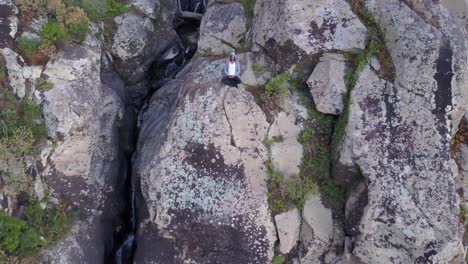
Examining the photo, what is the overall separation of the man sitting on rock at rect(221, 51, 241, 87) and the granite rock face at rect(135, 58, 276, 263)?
0.23 m

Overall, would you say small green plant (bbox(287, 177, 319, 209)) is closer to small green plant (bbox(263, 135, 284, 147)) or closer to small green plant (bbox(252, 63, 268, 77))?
small green plant (bbox(263, 135, 284, 147))

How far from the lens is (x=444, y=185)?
11711mm

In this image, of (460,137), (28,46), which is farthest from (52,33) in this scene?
(460,137)

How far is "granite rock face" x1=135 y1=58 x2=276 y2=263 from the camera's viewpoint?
41.2ft

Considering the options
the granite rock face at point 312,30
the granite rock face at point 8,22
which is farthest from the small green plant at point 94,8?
the granite rock face at point 312,30

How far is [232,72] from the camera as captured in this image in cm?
1334

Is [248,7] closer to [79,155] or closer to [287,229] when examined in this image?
[79,155]

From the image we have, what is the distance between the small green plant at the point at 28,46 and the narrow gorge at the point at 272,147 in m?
0.03

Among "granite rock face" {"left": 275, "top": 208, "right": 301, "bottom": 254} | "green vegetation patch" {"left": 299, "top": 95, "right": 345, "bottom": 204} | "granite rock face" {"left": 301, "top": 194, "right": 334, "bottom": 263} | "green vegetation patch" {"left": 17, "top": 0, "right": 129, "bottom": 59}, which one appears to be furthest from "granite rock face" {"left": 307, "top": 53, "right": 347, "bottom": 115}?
"green vegetation patch" {"left": 17, "top": 0, "right": 129, "bottom": 59}

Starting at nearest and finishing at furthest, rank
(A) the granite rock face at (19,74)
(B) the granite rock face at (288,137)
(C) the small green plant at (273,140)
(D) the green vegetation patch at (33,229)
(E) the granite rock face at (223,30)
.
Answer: (D) the green vegetation patch at (33,229), (A) the granite rock face at (19,74), (B) the granite rock face at (288,137), (C) the small green plant at (273,140), (E) the granite rock face at (223,30)

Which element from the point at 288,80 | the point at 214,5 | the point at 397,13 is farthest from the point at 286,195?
the point at 214,5

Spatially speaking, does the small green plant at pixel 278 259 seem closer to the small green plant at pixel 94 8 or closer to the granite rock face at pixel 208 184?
the granite rock face at pixel 208 184

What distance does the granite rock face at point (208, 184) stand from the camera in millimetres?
12555

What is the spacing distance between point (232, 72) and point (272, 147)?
277 cm
